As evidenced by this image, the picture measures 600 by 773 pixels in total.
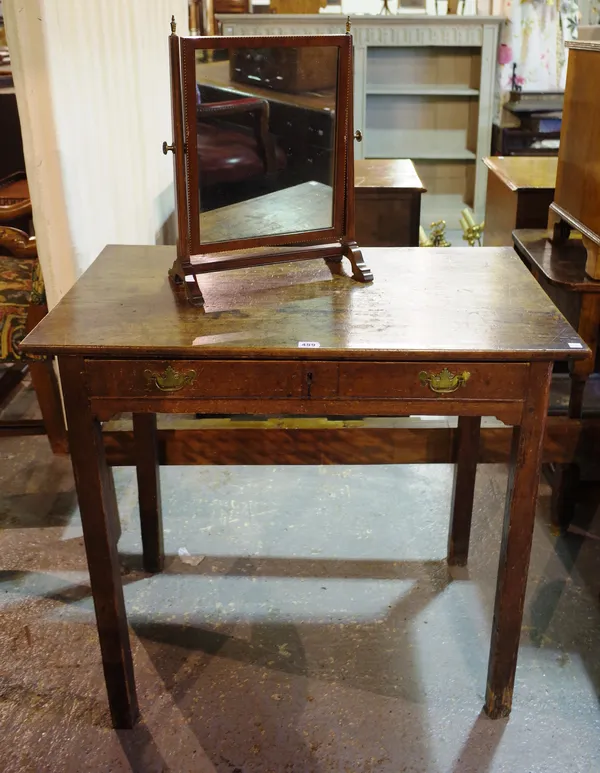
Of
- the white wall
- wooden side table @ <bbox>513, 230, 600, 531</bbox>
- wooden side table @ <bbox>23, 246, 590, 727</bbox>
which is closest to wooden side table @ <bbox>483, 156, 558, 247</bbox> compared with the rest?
wooden side table @ <bbox>513, 230, 600, 531</bbox>

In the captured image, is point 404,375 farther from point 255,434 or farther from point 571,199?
point 571,199

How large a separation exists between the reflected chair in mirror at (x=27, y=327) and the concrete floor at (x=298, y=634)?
0.23 metres

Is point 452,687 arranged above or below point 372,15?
below

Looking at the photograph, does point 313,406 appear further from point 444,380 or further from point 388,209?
point 388,209

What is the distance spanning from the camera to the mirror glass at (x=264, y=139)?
1622 mm

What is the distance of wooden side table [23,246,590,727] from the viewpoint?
57.7 inches

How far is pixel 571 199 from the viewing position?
7.54 feet

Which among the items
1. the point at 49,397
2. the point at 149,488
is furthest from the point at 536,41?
the point at 149,488

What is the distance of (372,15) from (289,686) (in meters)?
4.95

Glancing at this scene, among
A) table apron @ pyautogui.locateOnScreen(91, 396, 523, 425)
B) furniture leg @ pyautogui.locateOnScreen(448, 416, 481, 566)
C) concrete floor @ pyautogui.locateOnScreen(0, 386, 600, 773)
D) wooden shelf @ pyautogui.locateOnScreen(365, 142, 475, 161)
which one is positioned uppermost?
table apron @ pyautogui.locateOnScreen(91, 396, 523, 425)

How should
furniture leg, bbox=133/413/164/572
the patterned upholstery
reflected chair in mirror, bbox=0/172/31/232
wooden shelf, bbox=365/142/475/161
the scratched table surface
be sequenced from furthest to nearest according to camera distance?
wooden shelf, bbox=365/142/475/161 < reflected chair in mirror, bbox=0/172/31/232 < the patterned upholstery < furniture leg, bbox=133/413/164/572 < the scratched table surface

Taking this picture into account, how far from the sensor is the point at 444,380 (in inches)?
58.6

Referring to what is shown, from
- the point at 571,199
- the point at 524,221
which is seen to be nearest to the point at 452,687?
the point at 571,199

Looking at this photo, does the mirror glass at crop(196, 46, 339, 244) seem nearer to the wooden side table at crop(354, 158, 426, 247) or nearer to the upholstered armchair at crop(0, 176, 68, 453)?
the upholstered armchair at crop(0, 176, 68, 453)
